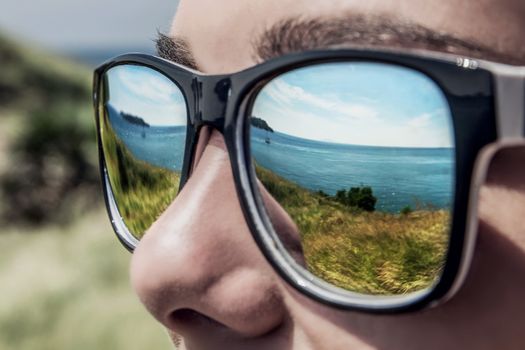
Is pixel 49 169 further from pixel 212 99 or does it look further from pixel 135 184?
pixel 212 99

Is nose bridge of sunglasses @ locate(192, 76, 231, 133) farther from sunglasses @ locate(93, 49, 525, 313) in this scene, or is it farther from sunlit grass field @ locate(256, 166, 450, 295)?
sunlit grass field @ locate(256, 166, 450, 295)

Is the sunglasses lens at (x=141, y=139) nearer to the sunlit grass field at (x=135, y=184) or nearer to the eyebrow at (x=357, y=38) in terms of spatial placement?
the sunlit grass field at (x=135, y=184)

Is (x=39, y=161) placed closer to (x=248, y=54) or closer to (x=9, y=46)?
(x=248, y=54)

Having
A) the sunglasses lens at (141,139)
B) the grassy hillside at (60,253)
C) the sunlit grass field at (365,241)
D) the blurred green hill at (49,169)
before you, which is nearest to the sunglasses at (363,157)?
the sunlit grass field at (365,241)

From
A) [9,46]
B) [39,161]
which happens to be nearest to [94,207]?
[39,161]

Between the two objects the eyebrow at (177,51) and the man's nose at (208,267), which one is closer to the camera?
the man's nose at (208,267)

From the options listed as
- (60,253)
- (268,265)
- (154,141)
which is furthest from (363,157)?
(60,253)

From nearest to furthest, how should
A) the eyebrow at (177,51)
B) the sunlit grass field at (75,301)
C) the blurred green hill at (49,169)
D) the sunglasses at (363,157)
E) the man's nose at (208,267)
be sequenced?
the sunglasses at (363,157) < the man's nose at (208,267) < the eyebrow at (177,51) < the sunlit grass field at (75,301) < the blurred green hill at (49,169)
